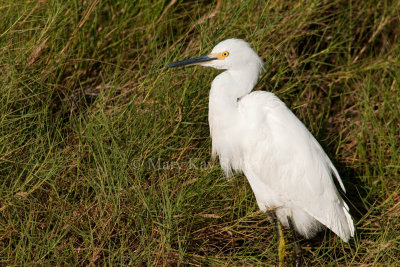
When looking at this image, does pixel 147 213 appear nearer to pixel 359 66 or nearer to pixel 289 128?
pixel 289 128

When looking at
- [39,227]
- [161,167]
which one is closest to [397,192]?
[161,167]

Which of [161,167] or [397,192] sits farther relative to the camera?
[397,192]

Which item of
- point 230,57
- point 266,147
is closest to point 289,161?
point 266,147

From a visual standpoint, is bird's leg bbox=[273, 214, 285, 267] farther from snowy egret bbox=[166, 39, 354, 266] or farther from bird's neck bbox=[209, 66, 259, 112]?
bird's neck bbox=[209, 66, 259, 112]

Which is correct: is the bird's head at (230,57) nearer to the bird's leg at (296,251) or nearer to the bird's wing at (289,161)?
the bird's wing at (289,161)

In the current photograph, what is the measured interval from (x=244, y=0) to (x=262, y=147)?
87 centimetres

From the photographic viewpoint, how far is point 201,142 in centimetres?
282

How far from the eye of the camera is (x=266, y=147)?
252cm

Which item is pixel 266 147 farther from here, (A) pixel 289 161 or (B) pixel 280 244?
(B) pixel 280 244

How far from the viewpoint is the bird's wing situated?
2.48 meters

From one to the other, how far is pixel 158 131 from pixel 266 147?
55cm

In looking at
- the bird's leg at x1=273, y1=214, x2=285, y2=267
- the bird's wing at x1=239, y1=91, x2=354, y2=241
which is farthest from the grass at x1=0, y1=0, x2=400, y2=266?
the bird's wing at x1=239, y1=91, x2=354, y2=241

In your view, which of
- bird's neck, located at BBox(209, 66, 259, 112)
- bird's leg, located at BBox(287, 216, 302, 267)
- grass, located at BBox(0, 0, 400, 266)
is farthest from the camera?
bird's leg, located at BBox(287, 216, 302, 267)

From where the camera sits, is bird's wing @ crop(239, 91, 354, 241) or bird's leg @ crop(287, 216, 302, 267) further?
bird's leg @ crop(287, 216, 302, 267)
